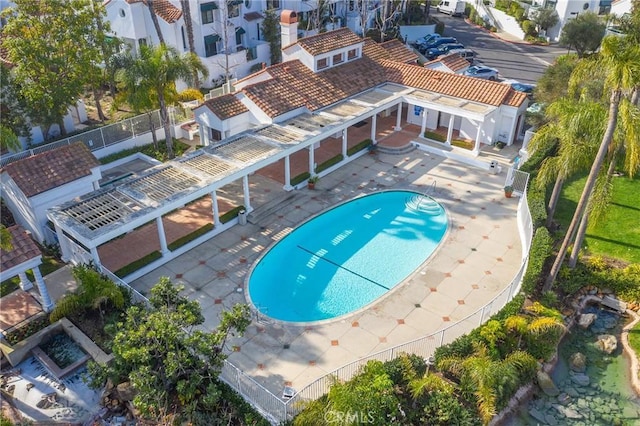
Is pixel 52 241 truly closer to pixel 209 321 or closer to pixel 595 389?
pixel 209 321

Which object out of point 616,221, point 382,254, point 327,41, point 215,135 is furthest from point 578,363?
point 327,41

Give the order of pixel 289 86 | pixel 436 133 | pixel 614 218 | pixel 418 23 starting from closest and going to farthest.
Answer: pixel 614 218, pixel 289 86, pixel 436 133, pixel 418 23

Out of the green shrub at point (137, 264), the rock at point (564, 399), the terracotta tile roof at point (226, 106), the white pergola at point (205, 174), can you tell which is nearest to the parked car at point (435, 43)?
the white pergola at point (205, 174)

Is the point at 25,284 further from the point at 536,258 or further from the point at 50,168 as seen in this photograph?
the point at 536,258

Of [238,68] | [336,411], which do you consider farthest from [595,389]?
[238,68]

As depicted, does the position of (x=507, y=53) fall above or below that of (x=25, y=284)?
above

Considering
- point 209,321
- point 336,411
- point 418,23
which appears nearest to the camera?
point 336,411

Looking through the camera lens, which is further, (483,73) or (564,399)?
(483,73)

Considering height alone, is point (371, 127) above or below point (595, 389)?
above
